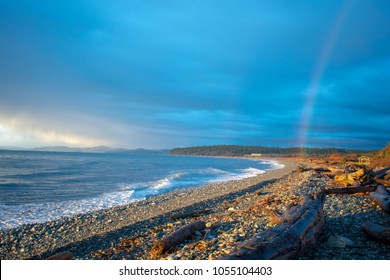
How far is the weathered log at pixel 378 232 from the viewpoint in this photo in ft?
19.7

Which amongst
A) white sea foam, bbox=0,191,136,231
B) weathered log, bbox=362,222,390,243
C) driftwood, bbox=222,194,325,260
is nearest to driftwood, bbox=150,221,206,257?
driftwood, bbox=222,194,325,260

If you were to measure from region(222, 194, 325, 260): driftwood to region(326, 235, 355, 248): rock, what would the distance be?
0.29 meters

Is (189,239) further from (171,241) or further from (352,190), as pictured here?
(352,190)

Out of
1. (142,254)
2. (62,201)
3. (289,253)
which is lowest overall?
(62,201)

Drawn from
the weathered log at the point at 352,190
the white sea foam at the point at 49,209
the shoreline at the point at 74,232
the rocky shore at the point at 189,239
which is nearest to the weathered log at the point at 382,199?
the rocky shore at the point at 189,239

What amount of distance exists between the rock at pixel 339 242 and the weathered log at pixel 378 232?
526 millimetres

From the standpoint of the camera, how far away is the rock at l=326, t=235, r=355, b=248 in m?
5.97

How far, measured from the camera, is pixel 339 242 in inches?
237

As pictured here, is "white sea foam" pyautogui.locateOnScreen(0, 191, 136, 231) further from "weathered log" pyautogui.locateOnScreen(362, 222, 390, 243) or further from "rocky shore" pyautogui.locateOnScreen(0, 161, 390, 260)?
"weathered log" pyautogui.locateOnScreen(362, 222, 390, 243)
